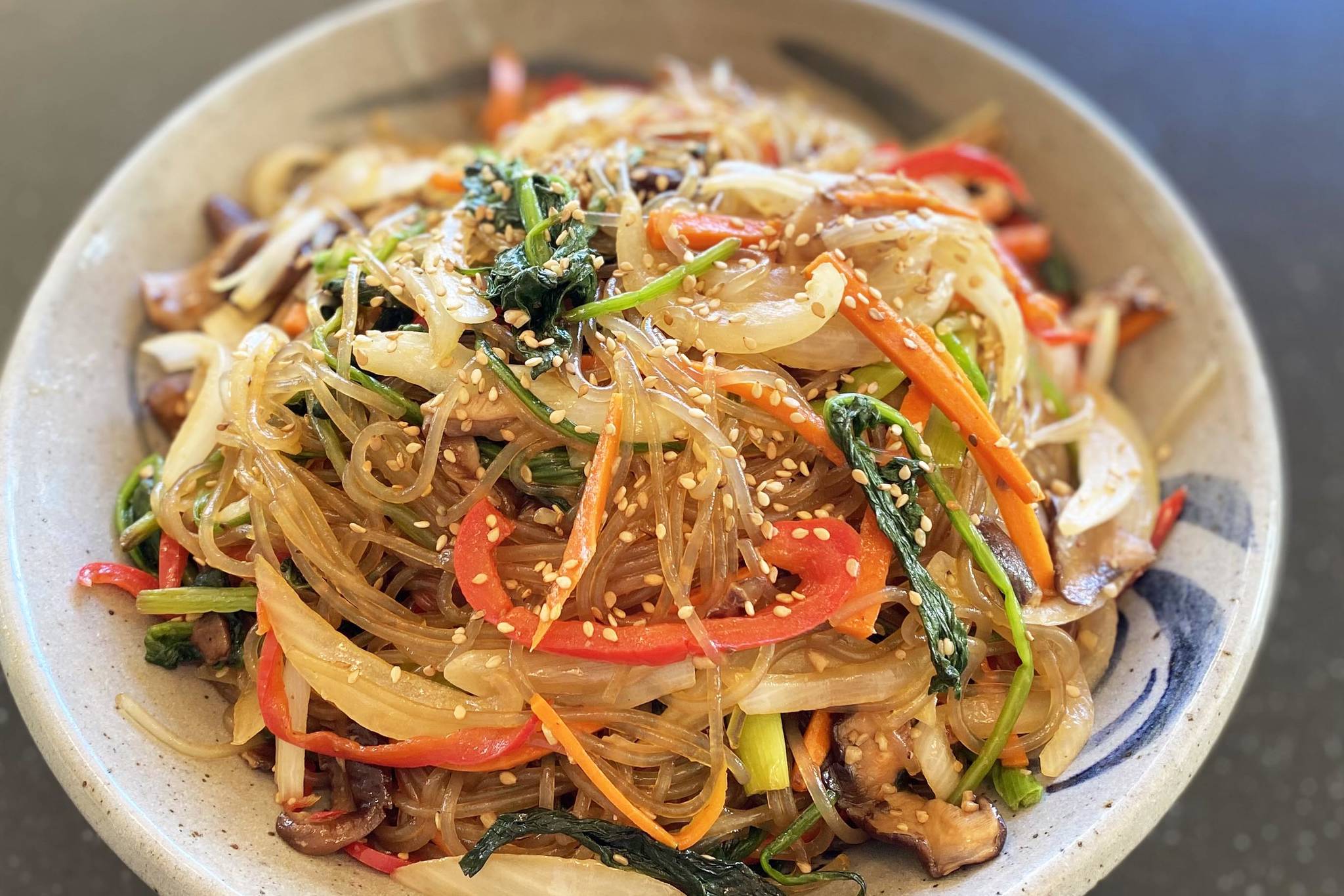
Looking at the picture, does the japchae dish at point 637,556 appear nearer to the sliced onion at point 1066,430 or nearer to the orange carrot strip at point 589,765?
the orange carrot strip at point 589,765

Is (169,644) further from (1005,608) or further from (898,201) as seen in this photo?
(898,201)

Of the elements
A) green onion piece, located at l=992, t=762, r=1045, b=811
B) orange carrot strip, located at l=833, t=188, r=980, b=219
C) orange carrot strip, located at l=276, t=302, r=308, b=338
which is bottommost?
green onion piece, located at l=992, t=762, r=1045, b=811

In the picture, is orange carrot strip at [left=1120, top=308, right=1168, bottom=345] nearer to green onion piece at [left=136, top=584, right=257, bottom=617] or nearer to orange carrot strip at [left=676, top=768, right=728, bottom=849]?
orange carrot strip at [left=676, top=768, right=728, bottom=849]

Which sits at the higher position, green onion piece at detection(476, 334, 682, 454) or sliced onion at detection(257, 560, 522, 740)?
green onion piece at detection(476, 334, 682, 454)

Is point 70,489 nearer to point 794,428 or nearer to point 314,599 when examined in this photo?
point 314,599

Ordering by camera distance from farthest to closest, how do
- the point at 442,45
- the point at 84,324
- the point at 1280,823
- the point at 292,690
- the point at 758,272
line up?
the point at 442,45 → the point at 1280,823 → the point at 84,324 → the point at 758,272 → the point at 292,690

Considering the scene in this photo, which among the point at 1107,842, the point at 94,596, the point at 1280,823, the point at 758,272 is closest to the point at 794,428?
the point at 758,272

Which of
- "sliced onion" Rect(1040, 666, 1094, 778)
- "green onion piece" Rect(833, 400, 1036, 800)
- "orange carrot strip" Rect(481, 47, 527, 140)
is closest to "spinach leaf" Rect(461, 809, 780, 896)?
"green onion piece" Rect(833, 400, 1036, 800)
